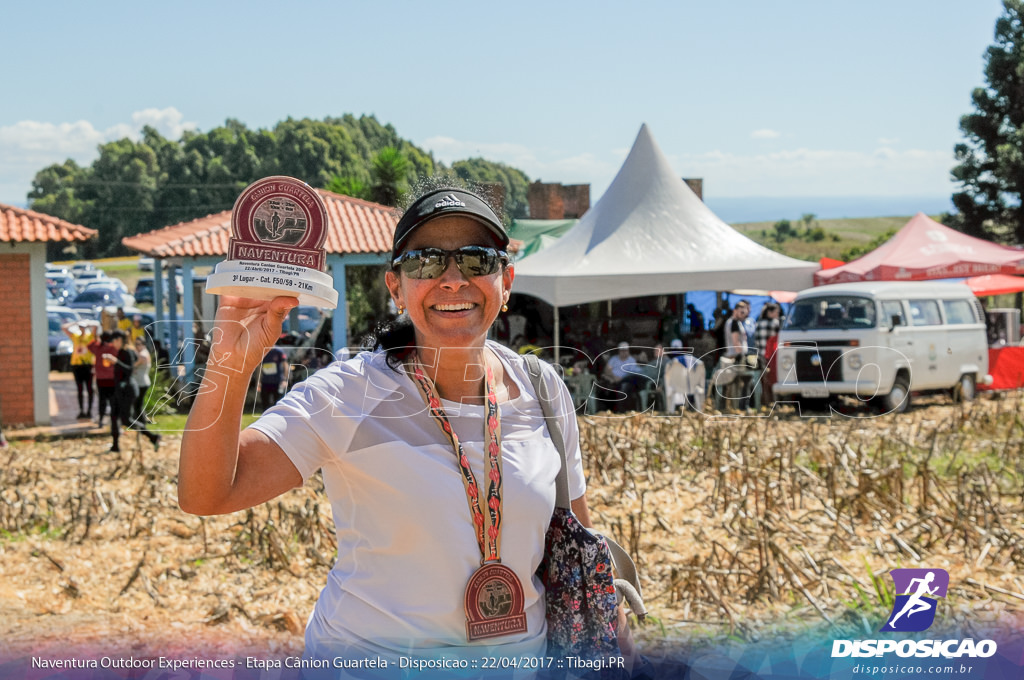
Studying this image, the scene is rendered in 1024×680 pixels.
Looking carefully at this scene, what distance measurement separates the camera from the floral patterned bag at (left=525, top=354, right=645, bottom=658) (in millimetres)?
2137

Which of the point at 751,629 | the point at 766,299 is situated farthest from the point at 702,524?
the point at 766,299

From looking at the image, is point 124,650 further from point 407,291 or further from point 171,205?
point 171,205

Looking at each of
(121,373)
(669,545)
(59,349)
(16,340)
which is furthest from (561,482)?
(59,349)

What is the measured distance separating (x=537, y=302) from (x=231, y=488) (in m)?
16.7

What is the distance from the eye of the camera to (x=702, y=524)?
A: 19.6ft

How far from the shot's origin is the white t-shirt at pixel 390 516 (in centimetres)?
195

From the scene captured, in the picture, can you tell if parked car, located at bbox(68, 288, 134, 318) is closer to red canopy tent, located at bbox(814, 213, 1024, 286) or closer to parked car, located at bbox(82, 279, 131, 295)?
parked car, located at bbox(82, 279, 131, 295)

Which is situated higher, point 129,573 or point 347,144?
point 347,144

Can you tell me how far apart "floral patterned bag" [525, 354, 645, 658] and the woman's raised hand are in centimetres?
77

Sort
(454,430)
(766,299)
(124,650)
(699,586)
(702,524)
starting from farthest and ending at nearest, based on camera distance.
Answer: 1. (766,299)
2. (702,524)
3. (699,586)
4. (124,650)
5. (454,430)

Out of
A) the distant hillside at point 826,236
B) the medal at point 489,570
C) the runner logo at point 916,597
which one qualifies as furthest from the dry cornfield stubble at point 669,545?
the distant hillside at point 826,236

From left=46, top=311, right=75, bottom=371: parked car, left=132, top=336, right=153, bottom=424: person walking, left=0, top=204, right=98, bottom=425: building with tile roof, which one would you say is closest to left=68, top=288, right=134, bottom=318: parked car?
left=46, top=311, right=75, bottom=371: parked car

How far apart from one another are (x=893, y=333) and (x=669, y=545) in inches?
330

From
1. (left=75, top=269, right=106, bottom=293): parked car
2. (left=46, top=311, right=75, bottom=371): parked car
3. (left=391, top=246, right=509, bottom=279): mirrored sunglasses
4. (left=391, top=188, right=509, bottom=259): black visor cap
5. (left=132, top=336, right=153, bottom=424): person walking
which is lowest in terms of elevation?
(left=46, top=311, right=75, bottom=371): parked car
